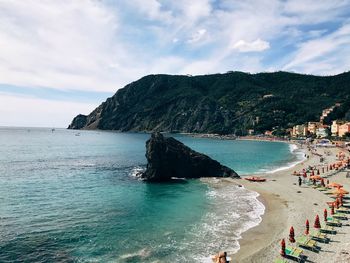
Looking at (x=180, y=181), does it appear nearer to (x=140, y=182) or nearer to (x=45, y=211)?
(x=140, y=182)

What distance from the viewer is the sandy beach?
78.0 ft

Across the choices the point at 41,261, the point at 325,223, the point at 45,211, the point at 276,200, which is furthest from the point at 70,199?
the point at 325,223

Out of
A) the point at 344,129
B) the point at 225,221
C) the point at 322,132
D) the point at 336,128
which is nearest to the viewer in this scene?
the point at 225,221

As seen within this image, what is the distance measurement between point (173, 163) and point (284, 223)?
29.4 meters

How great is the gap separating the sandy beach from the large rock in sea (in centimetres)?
670

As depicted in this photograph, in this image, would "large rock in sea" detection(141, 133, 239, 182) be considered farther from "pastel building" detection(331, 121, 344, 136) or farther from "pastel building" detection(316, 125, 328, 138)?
"pastel building" detection(316, 125, 328, 138)

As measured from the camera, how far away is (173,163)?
193 feet

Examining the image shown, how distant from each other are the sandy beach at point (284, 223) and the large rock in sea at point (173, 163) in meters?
6.70

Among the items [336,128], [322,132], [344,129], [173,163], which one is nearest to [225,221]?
[173,163]

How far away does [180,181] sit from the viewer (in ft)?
182

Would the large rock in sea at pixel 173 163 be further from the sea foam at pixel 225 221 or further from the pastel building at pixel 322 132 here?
the pastel building at pixel 322 132

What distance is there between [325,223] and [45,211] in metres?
29.6

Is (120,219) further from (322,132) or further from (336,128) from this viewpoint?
(322,132)

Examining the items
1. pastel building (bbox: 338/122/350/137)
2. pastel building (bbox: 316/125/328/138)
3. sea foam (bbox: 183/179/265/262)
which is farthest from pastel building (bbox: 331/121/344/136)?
sea foam (bbox: 183/179/265/262)
